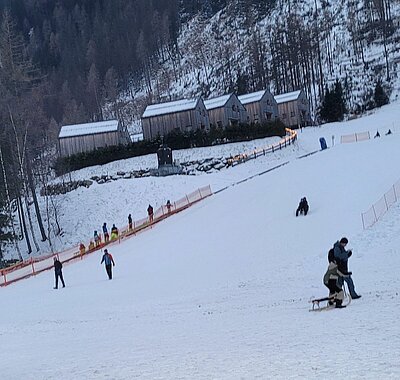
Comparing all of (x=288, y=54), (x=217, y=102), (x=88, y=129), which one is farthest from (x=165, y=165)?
(x=288, y=54)

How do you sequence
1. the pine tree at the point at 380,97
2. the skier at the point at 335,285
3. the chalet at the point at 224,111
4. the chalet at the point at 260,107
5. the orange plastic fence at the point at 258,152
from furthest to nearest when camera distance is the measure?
the chalet at the point at 260,107 < the pine tree at the point at 380,97 < the chalet at the point at 224,111 < the orange plastic fence at the point at 258,152 < the skier at the point at 335,285

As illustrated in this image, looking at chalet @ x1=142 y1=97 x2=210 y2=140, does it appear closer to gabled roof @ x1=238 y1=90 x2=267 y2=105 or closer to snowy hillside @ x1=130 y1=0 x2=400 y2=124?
gabled roof @ x1=238 y1=90 x2=267 y2=105

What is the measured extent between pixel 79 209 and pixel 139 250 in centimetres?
1719

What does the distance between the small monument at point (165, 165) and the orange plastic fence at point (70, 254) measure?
9.11 meters

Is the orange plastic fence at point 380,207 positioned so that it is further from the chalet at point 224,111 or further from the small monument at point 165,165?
the chalet at point 224,111

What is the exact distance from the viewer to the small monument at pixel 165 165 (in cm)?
5128

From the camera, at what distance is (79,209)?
46.5 meters

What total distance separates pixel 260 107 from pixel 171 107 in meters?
12.7

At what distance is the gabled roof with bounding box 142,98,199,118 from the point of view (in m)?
64.7

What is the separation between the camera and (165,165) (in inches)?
2058

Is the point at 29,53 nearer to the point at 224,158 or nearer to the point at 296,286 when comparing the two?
the point at 224,158

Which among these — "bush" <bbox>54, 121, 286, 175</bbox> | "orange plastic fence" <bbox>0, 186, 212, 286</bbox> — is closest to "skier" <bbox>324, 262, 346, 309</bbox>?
"orange plastic fence" <bbox>0, 186, 212, 286</bbox>

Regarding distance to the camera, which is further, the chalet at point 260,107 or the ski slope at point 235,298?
the chalet at point 260,107

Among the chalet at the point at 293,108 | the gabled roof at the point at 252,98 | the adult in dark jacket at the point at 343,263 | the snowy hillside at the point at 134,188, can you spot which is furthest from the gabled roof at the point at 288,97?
the adult in dark jacket at the point at 343,263
